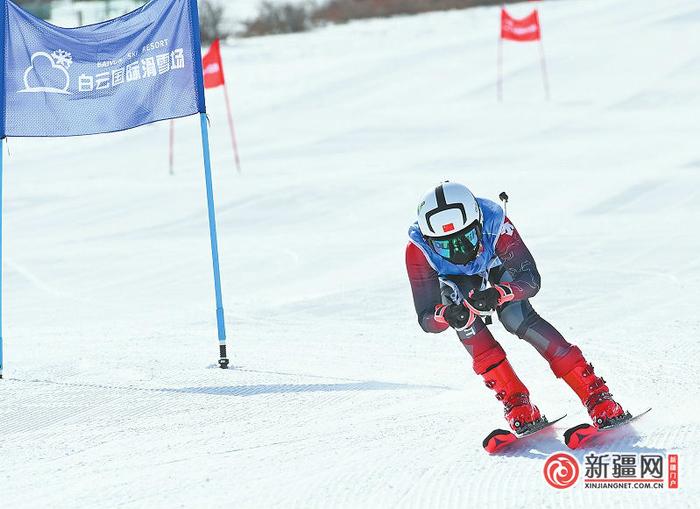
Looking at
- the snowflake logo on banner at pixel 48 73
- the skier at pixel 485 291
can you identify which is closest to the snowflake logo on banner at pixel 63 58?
the snowflake logo on banner at pixel 48 73

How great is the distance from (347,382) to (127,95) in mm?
2726

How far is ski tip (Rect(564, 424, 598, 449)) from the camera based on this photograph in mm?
5277

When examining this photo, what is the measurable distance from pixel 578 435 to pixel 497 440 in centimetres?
41

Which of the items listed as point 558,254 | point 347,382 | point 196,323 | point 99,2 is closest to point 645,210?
point 558,254

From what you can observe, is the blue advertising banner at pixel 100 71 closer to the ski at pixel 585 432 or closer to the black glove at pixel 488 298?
the black glove at pixel 488 298

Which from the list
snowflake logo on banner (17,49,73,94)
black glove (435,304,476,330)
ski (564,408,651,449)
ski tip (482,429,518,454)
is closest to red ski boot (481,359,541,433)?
ski tip (482,429,518,454)

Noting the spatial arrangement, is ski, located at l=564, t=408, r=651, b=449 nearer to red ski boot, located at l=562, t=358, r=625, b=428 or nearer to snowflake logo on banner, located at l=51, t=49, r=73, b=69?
red ski boot, located at l=562, t=358, r=625, b=428

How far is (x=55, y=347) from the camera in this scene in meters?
9.27

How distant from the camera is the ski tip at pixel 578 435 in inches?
208

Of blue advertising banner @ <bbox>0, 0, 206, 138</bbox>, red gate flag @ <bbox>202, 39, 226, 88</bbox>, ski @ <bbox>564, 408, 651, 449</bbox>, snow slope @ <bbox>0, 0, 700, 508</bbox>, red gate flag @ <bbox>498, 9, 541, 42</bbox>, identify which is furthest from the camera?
red gate flag @ <bbox>498, 9, 541, 42</bbox>

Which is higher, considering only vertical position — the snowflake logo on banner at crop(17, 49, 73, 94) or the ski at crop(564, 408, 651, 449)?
the snowflake logo on banner at crop(17, 49, 73, 94)

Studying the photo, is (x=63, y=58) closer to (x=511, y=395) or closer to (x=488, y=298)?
(x=488, y=298)

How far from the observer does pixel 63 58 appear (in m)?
7.88

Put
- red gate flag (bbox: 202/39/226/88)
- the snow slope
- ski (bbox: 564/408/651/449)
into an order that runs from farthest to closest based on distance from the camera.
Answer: red gate flag (bbox: 202/39/226/88) < the snow slope < ski (bbox: 564/408/651/449)
